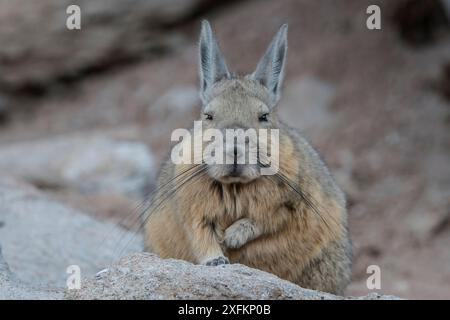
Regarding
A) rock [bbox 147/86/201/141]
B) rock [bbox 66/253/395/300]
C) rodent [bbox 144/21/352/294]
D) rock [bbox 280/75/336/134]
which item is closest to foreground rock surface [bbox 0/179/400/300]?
rock [bbox 66/253/395/300]

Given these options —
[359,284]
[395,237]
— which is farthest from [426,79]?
[359,284]

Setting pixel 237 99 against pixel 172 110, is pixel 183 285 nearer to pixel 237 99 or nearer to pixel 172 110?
pixel 237 99

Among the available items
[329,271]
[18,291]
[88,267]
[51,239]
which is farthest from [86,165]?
[18,291]

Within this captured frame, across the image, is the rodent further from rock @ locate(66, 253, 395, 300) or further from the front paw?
rock @ locate(66, 253, 395, 300)

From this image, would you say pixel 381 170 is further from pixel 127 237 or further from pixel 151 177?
pixel 127 237

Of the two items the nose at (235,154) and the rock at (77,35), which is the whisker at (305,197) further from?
the rock at (77,35)

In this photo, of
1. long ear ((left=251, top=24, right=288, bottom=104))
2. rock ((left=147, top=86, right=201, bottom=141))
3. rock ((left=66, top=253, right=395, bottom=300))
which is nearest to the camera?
rock ((left=66, top=253, right=395, bottom=300))
